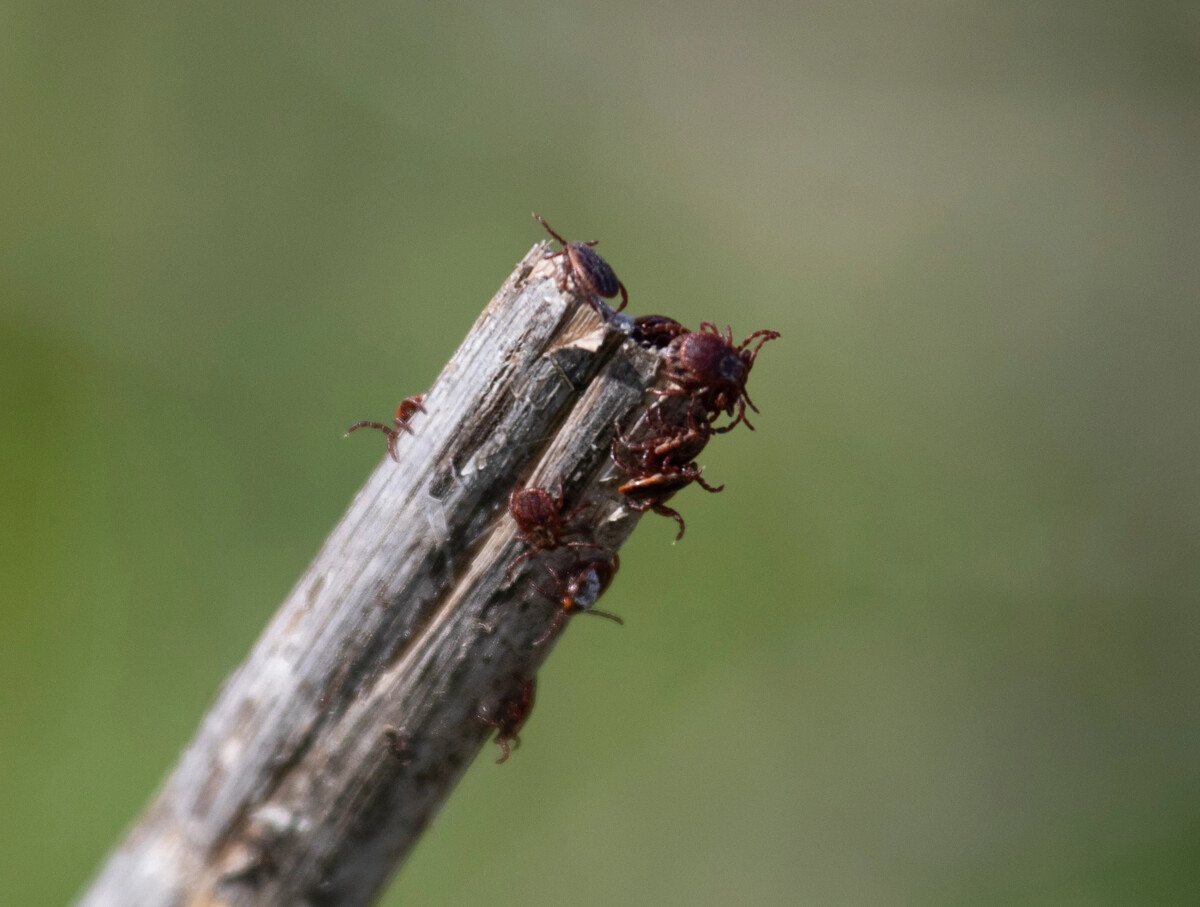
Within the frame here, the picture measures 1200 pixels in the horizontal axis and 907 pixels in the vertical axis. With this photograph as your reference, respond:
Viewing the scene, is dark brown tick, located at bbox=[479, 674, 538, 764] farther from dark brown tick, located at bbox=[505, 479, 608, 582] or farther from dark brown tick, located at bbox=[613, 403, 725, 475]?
dark brown tick, located at bbox=[613, 403, 725, 475]

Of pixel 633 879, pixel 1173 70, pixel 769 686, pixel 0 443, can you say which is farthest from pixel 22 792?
pixel 1173 70

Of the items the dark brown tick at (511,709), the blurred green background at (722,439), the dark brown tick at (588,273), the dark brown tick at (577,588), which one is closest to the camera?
the dark brown tick at (588,273)

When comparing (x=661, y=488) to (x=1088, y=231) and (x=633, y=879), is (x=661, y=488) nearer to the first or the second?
(x=633, y=879)

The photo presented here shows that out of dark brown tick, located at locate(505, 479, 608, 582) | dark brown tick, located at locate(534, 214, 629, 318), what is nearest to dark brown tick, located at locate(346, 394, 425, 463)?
dark brown tick, located at locate(505, 479, 608, 582)

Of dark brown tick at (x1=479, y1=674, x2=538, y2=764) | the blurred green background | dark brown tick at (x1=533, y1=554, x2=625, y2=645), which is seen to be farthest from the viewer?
the blurred green background

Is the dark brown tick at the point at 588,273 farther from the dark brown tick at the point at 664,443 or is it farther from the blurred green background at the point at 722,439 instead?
the blurred green background at the point at 722,439

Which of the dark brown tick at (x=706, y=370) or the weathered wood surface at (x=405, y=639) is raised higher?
the dark brown tick at (x=706, y=370)

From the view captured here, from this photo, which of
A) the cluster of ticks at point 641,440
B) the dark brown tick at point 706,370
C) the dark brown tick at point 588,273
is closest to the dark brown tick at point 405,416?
the cluster of ticks at point 641,440
